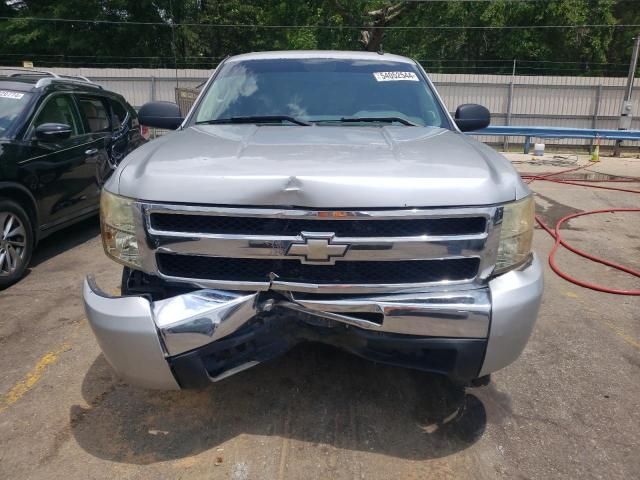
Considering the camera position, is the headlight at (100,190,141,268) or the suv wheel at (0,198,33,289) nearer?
the headlight at (100,190,141,268)

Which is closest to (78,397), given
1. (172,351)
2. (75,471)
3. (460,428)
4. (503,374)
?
(75,471)

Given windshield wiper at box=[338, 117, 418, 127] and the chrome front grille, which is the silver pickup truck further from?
windshield wiper at box=[338, 117, 418, 127]

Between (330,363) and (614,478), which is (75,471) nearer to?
(330,363)

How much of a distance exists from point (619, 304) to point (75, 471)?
→ 4.31 m

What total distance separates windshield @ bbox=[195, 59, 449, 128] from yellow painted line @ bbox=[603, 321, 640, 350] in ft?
6.76

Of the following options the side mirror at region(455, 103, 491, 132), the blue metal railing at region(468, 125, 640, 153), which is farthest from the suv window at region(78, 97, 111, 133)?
the blue metal railing at region(468, 125, 640, 153)

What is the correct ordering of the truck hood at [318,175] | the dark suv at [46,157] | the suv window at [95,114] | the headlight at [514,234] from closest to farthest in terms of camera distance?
the truck hood at [318,175], the headlight at [514,234], the dark suv at [46,157], the suv window at [95,114]

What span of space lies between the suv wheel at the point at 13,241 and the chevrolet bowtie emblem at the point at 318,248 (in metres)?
3.54

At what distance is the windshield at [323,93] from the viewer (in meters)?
3.64

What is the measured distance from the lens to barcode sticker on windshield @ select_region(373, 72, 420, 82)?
3963 mm

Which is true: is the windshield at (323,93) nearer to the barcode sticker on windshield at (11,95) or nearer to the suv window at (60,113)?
the suv window at (60,113)

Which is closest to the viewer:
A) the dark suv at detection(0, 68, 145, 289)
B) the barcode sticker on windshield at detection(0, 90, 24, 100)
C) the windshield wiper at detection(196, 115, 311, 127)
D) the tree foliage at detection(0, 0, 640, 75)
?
the windshield wiper at detection(196, 115, 311, 127)

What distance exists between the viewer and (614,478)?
2461mm

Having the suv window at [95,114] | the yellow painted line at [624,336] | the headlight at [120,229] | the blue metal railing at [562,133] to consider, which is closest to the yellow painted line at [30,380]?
the headlight at [120,229]
